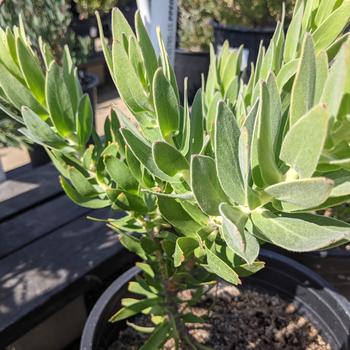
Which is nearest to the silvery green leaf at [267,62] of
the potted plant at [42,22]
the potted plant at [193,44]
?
the potted plant at [42,22]

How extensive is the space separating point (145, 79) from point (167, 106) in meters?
0.07

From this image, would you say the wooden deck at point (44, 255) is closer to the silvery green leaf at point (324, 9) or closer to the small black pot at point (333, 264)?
the small black pot at point (333, 264)

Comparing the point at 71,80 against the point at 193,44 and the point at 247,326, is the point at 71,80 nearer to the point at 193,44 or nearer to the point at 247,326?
the point at 247,326

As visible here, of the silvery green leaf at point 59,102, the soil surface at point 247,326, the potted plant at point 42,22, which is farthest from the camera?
the potted plant at point 42,22

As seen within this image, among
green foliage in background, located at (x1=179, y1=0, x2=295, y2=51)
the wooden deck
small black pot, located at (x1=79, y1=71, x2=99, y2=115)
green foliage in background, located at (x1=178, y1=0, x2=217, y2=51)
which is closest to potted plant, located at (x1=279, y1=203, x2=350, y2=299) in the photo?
the wooden deck

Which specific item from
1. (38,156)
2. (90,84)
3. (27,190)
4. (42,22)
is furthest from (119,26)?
(90,84)

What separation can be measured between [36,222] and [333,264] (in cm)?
83

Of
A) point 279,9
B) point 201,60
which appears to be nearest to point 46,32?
point 279,9

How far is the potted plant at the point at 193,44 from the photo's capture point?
2.54 metres

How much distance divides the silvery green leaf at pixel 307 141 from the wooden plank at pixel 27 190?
0.93 metres

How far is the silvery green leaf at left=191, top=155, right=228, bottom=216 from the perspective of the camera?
0.32m

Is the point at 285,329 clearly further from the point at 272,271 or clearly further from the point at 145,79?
the point at 145,79

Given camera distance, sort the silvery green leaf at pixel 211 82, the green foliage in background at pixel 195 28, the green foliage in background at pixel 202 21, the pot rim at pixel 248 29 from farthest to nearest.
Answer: the green foliage in background at pixel 195 28
the green foliage in background at pixel 202 21
the pot rim at pixel 248 29
the silvery green leaf at pixel 211 82

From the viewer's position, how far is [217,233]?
0.45 meters
